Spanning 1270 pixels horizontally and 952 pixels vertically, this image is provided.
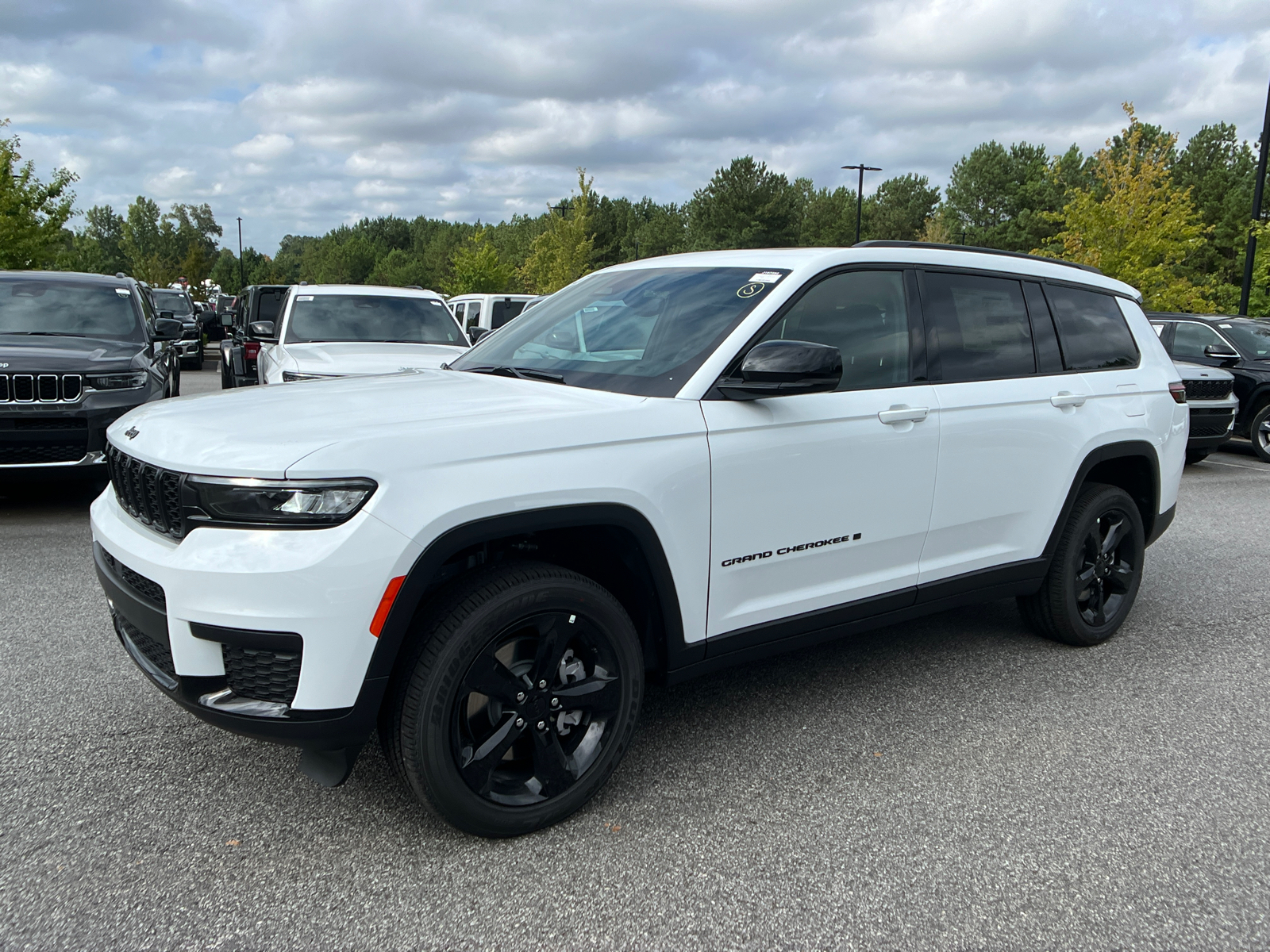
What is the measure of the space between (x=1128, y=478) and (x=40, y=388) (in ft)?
22.6

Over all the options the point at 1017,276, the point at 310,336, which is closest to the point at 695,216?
the point at 310,336

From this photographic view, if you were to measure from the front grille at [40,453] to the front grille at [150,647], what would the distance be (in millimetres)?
4292

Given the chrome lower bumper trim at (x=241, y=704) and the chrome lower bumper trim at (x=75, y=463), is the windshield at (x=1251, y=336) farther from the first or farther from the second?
the chrome lower bumper trim at (x=241, y=704)

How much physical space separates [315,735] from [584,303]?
214cm

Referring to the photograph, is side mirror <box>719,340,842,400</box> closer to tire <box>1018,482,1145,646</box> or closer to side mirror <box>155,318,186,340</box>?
tire <box>1018,482,1145,646</box>

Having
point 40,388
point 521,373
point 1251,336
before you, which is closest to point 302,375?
point 40,388

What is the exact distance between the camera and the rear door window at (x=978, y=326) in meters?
3.84

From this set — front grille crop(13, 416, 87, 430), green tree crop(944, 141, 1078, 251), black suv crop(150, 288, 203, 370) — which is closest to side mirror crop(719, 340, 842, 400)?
front grille crop(13, 416, 87, 430)

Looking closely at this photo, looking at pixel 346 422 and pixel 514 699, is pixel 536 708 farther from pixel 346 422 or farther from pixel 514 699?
pixel 346 422

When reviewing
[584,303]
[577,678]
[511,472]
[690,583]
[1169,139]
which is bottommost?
[577,678]

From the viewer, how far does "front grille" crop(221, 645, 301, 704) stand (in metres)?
2.44

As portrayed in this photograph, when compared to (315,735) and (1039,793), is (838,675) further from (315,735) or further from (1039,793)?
(315,735)

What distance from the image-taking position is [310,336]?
32.1ft

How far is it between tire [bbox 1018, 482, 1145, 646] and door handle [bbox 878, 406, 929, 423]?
1261 mm
